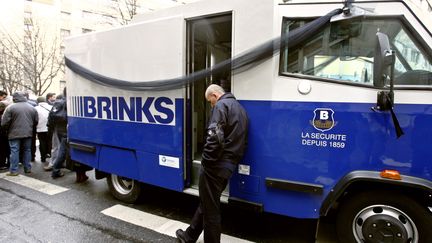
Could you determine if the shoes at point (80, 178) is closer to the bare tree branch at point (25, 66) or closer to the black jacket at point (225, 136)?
the black jacket at point (225, 136)

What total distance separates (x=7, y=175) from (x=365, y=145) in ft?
22.7

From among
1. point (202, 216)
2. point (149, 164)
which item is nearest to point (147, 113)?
point (149, 164)

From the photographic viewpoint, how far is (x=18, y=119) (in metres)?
6.50

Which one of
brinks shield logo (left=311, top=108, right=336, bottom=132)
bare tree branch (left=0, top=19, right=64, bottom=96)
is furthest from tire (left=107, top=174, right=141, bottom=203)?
bare tree branch (left=0, top=19, right=64, bottom=96)

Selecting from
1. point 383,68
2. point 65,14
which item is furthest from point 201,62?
point 65,14

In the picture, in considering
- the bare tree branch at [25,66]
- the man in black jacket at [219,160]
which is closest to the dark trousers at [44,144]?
the man in black jacket at [219,160]

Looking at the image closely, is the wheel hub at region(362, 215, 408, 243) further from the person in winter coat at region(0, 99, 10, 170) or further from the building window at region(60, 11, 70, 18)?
the building window at region(60, 11, 70, 18)

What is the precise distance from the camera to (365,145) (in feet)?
9.53

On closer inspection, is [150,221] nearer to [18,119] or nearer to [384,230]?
[384,230]

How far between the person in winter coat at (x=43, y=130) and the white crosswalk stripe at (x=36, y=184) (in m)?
1.35

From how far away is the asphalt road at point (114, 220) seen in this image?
3848 millimetres

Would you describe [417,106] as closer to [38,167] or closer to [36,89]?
[38,167]

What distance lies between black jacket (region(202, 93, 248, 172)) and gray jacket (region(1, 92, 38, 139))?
5.16m

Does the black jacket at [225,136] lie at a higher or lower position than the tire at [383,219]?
higher
